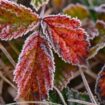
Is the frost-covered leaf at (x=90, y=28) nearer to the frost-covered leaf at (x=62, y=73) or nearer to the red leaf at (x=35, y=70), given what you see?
the frost-covered leaf at (x=62, y=73)

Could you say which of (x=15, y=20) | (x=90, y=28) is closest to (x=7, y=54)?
(x=15, y=20)

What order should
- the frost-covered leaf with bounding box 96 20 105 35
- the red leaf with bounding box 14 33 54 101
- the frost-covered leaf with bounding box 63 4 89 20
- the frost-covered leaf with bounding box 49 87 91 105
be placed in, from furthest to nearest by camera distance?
the frost-covered leaf with bounding box 63 4 89 20, the frost-covered leaf with bounding box 96 20 105 35, the frost-covered leaf with bounding box 49 87 91 105, the red leaf with bounding box 14 33 54 101

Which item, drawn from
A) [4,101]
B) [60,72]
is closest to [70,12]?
[60,72]

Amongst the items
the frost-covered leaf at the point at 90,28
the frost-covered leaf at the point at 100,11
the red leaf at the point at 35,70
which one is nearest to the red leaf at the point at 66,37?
the red leaf at the point at 35,70

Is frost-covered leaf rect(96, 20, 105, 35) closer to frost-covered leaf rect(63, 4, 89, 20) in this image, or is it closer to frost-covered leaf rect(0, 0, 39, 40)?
frost-covered leaf rect(63, 4, 89, 20)

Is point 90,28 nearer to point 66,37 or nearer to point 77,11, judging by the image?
point 77,11

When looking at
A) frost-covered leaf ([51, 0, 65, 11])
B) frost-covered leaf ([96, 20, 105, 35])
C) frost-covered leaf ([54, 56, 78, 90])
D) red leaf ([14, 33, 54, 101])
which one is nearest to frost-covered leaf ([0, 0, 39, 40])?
red leaf ([14, 33, 54, 101])
